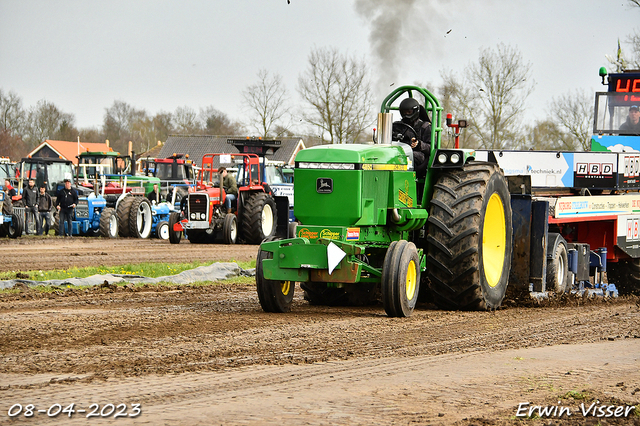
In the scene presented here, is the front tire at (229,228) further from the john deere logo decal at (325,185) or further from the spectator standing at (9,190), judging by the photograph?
the john deere logo decal at (325,185)

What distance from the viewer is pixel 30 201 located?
24453 millimetres

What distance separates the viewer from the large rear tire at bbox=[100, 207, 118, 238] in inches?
913

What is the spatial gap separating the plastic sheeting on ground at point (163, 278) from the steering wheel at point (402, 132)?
4.61 metres

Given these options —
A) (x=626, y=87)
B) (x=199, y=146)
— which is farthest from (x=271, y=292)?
(x=199, y=146)

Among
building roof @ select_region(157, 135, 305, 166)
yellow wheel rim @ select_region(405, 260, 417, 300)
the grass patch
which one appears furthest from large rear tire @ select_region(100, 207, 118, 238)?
building roof @ select_region(157, 135, 305, 166)

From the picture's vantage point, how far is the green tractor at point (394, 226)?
8.30 meters

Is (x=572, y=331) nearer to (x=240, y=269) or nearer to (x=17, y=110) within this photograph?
(x=240, y=269)

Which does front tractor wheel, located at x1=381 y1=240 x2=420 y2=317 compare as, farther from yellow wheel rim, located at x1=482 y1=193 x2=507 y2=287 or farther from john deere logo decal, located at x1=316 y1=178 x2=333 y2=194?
yellow wheel rim, located at x1=482 y1=193 x2=507 y2=287

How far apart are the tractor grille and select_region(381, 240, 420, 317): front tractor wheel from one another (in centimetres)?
1304

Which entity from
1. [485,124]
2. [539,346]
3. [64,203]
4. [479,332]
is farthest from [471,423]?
[485,124]

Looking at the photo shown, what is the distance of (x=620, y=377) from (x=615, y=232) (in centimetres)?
765

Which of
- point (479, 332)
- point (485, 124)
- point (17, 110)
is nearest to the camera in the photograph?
point (479, 332)

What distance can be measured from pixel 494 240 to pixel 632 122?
7.90 meters

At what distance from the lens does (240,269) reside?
14.0m
